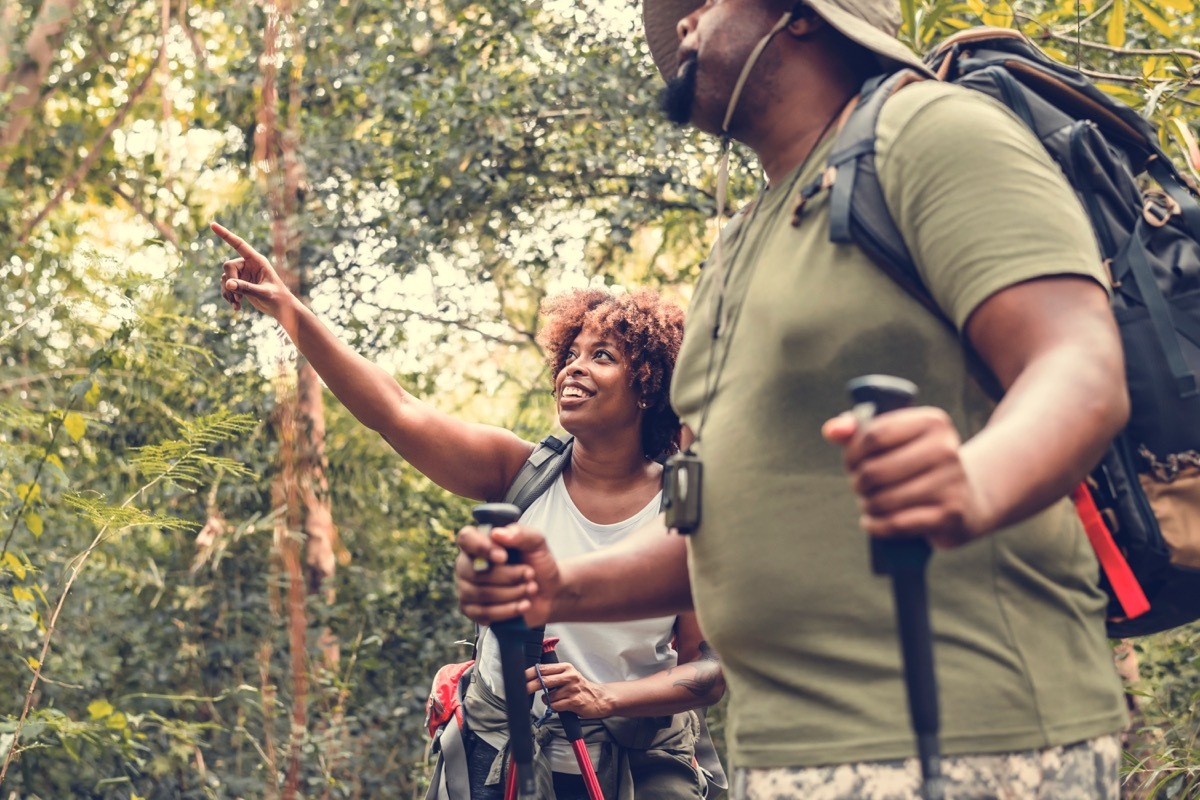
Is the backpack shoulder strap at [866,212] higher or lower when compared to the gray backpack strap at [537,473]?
lower

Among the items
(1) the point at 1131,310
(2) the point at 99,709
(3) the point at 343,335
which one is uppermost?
(3) the point at 343,335

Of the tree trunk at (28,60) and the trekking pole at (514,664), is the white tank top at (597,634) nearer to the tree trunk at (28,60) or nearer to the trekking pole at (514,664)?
the trekking pole at (514,664)

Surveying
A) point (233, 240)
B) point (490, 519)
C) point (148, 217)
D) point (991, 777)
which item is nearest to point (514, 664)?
point (490, 519)

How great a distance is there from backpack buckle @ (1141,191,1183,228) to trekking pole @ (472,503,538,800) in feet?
3.00

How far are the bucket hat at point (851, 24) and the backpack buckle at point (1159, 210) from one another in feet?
1.12

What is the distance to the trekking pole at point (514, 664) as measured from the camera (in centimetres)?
170

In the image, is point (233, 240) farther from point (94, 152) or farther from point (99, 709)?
point (94, 152)

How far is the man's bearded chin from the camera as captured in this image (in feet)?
6.75

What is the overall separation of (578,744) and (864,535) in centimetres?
202

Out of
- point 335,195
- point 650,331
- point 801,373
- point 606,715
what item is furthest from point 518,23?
point 801,373

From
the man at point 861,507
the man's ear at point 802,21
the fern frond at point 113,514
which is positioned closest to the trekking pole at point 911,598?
the man at point 861,507

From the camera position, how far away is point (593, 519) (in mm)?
3766

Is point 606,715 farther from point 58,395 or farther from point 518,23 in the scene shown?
point 58,395

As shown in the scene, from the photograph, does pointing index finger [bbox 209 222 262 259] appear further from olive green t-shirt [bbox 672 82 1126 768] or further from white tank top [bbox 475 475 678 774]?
olive green t-shirt [bbox 672 82 1126 768]
